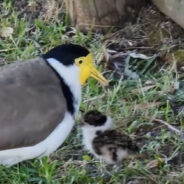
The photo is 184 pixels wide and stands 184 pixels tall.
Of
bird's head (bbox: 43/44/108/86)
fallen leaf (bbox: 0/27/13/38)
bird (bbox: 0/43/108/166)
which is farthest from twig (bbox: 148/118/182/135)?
fallen leaf (bbox: 0/27/13/38)

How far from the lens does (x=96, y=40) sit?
5621mm

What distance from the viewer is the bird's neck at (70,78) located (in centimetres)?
413

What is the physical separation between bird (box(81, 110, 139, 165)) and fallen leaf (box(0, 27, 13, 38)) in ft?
5.62

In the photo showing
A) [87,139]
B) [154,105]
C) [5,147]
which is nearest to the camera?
[5,147]

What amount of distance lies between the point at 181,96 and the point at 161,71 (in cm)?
35

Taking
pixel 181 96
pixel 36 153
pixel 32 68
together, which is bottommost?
pixel 181 96

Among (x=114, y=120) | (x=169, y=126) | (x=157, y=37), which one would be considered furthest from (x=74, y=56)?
(x=157, y=37)

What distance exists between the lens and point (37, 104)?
3.95m

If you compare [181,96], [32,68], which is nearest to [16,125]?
[32,68]

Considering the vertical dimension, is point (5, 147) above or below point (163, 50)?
above

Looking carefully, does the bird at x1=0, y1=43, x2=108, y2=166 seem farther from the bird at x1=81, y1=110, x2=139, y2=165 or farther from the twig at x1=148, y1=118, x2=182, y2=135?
the twig at x1=148, y1=118, x2=182, y2=135

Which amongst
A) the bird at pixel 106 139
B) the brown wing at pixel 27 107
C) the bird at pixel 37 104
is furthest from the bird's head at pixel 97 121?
the brown wing at pixel 27 107

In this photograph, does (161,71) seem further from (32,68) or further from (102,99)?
(32,68)

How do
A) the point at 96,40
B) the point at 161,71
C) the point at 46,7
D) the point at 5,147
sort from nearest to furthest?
the point at 5,147
the point at 161,71
the point at 96,40
the point at 46,7
